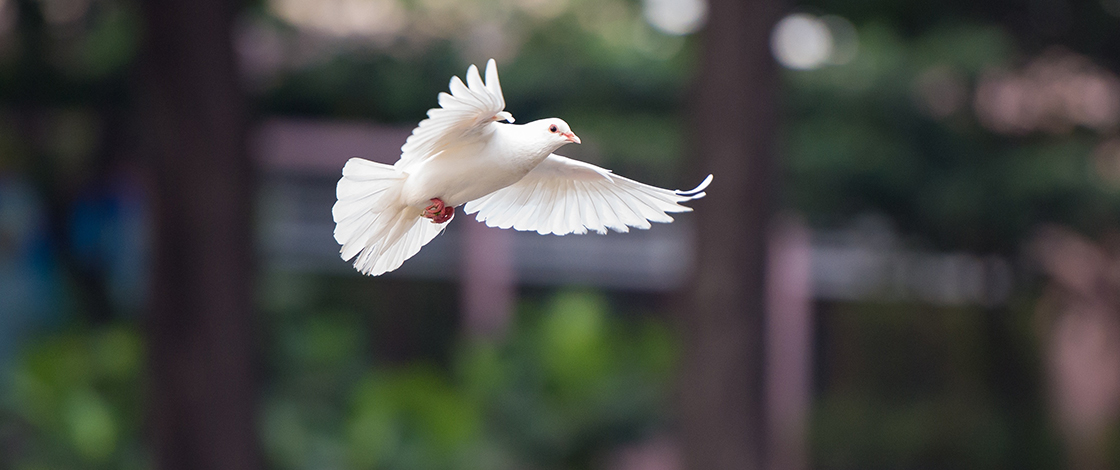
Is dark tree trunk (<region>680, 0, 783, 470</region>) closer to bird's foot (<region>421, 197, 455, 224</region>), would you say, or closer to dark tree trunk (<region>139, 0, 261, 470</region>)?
dark tree trunk (<region>139, 0, 261, 470</region>)

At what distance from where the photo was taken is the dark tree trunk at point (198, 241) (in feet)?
11.1

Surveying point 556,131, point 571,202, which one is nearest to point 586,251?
point 571,202

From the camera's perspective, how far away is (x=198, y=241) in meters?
3.49

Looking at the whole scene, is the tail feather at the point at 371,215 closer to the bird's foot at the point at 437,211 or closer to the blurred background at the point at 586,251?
the bird's foot at the point at 437,211

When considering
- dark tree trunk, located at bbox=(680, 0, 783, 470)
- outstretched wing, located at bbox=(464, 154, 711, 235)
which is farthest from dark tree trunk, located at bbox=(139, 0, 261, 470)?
outstretched wing, located at bbox=(464, 154, 711, 235)

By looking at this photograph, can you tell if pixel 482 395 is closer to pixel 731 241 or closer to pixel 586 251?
pixel 586 251

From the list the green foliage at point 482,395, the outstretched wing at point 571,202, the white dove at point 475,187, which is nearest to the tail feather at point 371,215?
the white dove at point 475,187

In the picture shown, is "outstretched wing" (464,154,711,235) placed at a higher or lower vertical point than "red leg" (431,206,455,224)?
higher

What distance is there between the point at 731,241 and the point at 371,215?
9.01 ft

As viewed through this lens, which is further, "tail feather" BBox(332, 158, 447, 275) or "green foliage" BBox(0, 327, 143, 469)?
"green foliage" BBox(0, 327, 143, 469)

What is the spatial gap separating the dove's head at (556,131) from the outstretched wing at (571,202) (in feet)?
0.62

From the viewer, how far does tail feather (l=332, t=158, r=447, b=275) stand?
Answer: 0.89m

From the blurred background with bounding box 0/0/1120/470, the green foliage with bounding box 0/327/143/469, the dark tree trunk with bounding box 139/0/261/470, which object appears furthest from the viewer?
the green foliage with bounding box 0/327/143/469

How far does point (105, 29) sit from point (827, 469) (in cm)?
480
